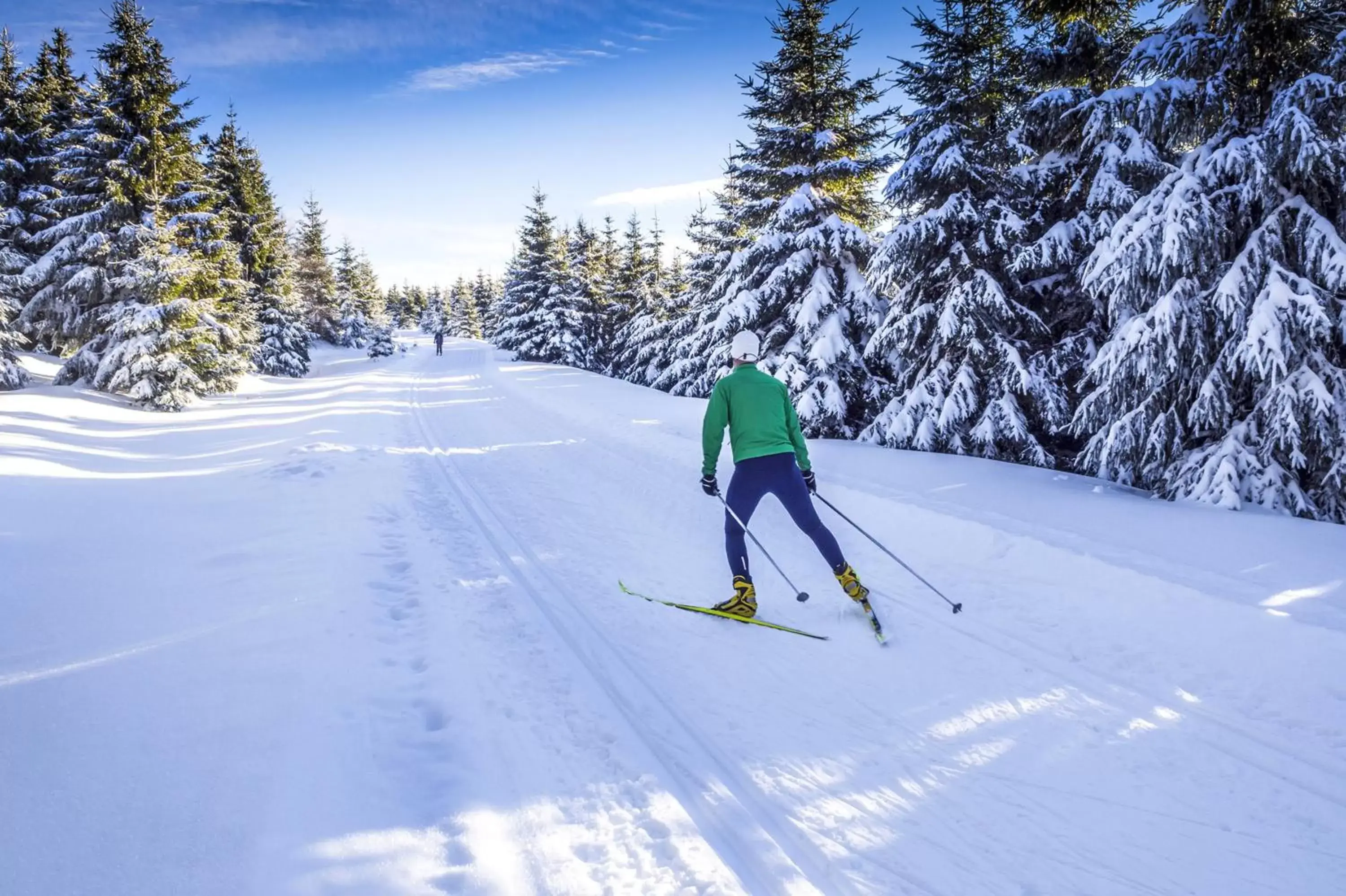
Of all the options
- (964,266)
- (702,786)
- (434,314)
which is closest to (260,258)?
(964,266)

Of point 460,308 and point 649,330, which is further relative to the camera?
point 460,308

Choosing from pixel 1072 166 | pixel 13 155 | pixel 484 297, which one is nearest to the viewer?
pixel 1072 166

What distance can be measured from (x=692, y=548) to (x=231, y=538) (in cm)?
458

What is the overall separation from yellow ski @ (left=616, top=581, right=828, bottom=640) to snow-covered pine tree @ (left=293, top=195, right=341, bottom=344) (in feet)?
143

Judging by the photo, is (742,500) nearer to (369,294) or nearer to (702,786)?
(702,786)

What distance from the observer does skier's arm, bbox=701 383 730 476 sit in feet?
17.0

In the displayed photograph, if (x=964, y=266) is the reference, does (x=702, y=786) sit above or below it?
below

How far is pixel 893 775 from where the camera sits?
3264 millimetres

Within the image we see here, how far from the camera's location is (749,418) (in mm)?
5082

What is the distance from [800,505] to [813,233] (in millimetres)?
10456

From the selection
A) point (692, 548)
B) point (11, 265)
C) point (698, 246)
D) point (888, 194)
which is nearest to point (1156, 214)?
point (888, 194)

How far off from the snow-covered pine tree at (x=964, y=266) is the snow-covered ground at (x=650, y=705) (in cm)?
373

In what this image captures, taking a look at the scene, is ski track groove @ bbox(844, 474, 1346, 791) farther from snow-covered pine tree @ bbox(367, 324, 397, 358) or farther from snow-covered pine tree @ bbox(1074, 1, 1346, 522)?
snow-covered pine tree @ bbox(367, 324, 397, 358)

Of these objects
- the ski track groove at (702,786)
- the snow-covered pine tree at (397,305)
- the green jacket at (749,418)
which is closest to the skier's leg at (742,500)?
the green jacket at (749,418)
